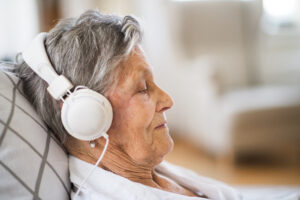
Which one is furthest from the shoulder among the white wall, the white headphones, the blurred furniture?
the white wall

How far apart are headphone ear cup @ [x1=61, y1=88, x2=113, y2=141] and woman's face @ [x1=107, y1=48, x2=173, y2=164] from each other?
7cm

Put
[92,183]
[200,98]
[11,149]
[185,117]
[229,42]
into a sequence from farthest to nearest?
[185,117] < [229,42] < [200,98] < [92,183] < [11,149]

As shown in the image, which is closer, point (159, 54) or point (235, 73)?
point (235, 73)

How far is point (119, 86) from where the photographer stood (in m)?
0.89

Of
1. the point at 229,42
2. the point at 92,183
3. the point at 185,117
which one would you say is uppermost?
the point at 92,183

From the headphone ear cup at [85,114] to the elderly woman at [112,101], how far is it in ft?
0.16

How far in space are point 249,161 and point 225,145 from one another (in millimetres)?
277

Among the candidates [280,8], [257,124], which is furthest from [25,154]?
[280,8]

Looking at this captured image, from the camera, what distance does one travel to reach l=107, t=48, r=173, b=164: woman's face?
35.3 inches

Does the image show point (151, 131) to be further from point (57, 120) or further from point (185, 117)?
point (185, 117)

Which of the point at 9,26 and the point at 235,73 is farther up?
the point at 9,26

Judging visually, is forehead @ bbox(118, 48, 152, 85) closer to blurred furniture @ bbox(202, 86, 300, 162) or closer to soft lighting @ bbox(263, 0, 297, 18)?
blurred furniture @ bbox(202, 86, 300, 162)

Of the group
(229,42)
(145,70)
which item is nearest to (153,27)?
(229,42)

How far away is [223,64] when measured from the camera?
3.44 meters
